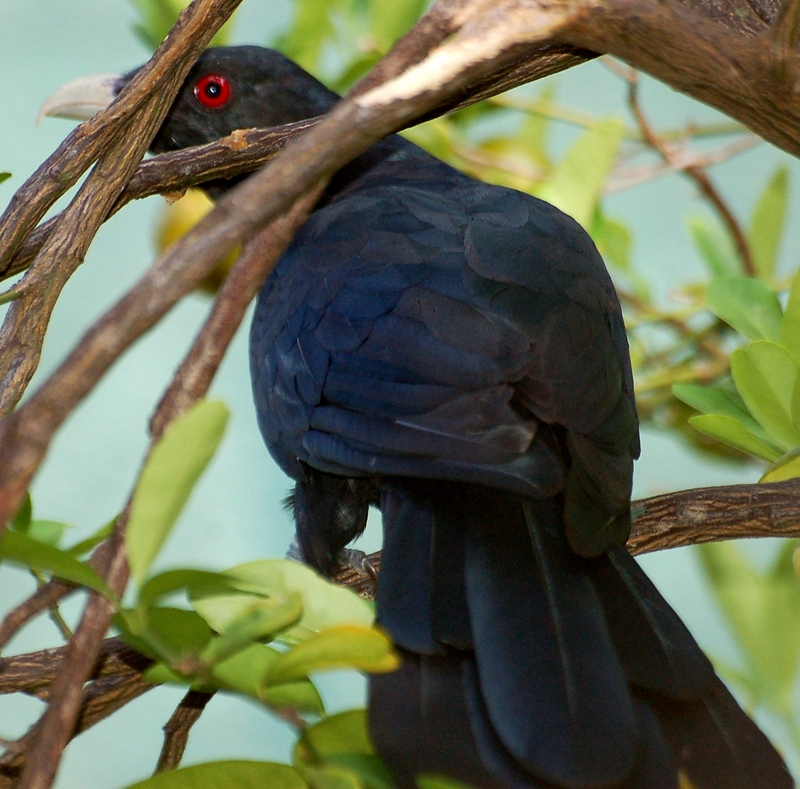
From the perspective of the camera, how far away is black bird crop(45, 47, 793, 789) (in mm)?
1296

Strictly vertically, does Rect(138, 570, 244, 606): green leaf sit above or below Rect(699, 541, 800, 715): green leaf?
below

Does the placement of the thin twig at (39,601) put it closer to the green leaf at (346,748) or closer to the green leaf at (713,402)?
the green leaf at (346,748)

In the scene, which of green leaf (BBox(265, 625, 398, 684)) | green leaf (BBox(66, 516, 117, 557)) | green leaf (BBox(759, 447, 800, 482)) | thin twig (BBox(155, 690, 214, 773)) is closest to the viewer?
green leaf (BBox(265, 625, 398, 684))

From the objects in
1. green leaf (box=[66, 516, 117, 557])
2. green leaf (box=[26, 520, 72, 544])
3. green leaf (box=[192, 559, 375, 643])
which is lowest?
green leaf (box=[192, 559, 375, 643])

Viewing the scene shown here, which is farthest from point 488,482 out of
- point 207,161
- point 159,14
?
point 159,14

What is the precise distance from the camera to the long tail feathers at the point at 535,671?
4.09 feet

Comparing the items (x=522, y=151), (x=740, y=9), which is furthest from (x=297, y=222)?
(x=522, y=151)

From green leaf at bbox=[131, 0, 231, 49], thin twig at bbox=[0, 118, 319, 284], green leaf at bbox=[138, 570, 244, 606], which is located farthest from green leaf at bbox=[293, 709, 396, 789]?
green leaf at bbox=[131, 0, 231, 49]

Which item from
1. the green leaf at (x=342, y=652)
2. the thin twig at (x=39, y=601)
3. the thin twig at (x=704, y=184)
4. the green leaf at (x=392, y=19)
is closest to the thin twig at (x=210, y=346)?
the thin twig at (x=39, y=601)

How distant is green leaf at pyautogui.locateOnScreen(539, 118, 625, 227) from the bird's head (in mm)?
747

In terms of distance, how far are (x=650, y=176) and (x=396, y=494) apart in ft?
6.32

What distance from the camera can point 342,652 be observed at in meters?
0.90

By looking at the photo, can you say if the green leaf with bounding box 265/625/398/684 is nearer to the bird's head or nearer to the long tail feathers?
the long tail feathers

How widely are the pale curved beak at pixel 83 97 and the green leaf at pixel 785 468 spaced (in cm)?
Answer: 193
